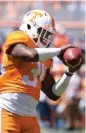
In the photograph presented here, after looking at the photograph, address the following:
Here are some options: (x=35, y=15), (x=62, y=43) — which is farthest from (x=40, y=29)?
(x=62, y=43)

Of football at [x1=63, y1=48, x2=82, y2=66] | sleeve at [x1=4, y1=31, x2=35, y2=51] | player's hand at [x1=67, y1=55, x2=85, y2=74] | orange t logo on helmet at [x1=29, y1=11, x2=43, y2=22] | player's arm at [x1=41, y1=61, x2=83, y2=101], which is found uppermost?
orange t logo on helmet at [x1=29, y1=11, x2=43, y2=22]

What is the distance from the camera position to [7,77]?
4.32m

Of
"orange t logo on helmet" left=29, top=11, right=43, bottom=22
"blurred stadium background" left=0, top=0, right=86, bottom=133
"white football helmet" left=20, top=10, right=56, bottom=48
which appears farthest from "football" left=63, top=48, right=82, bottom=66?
"blurred stadium background" left=0, top=0, right=86, bottom=133

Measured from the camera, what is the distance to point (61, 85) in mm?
4641

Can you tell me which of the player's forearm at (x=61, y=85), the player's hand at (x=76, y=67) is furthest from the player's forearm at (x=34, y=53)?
the player's forearm at (x=61, y=85)

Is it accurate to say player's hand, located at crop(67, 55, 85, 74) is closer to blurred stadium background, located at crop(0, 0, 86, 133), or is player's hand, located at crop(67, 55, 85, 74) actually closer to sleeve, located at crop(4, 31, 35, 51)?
sleeve, located at crop(4, 31, 35, 51)

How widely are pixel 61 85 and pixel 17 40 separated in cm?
67

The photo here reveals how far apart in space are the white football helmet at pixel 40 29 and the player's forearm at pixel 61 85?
349mm

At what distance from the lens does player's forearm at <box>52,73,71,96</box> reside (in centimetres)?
461

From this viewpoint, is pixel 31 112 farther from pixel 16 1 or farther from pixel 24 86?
pixel 16 1

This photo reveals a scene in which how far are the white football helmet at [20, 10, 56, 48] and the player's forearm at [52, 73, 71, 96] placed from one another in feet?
1.15

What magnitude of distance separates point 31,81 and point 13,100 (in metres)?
0.19

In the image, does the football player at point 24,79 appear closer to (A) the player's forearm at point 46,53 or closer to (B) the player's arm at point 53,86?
(A) the player's forearm at point 46,53

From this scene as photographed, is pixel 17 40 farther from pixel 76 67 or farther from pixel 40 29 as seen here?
pixel 76 67
